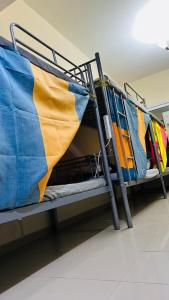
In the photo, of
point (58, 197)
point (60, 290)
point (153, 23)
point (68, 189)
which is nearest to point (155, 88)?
point (153, 23)

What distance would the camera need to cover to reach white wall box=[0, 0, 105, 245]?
6.31 feet

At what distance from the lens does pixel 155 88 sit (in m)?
5.47

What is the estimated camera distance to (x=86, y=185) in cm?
163

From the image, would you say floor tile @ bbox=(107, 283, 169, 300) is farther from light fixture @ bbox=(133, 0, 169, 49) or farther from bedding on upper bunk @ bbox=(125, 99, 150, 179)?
light fixture @ bbox=(133, 0, 169, 49)

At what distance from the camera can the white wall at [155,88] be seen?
5379mm

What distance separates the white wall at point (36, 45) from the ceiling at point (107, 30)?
0.10 metres

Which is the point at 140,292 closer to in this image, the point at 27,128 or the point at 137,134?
the point at 27,128

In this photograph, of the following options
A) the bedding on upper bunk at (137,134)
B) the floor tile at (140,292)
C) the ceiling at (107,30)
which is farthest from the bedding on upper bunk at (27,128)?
the ceiling at (107,30)

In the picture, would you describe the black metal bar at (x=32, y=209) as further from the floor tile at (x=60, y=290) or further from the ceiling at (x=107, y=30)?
the ceiling at (x=107, y=30)

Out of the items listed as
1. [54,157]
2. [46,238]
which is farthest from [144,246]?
A: [46,238]

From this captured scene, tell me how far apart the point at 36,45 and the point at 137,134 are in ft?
5.07

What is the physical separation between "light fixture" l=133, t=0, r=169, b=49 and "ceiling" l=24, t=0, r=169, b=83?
0.32 ft

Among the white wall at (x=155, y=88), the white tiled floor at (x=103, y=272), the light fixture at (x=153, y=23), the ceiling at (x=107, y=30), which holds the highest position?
the ceiling at (x=107, y=30)

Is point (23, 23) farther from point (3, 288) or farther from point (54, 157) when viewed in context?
point (3, 288)
